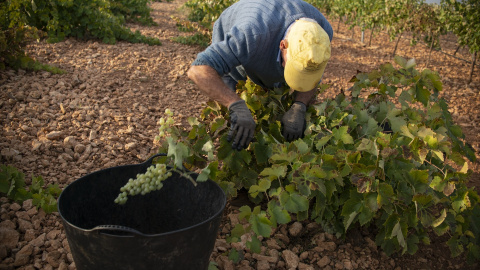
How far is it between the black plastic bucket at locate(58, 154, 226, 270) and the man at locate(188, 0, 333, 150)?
566 mm

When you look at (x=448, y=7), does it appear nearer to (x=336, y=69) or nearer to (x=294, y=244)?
(x=336, y=69)

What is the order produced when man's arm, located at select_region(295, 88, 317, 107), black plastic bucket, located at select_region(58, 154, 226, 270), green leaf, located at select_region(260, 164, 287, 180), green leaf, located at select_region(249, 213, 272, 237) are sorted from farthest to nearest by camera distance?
man's arm, located at select_region(295, 88, 317, 107)
green leaf, located at select_region(260, 164, 287, 180)
green leaf, located at select_region(249, 213, 272, 237)
black plastic bucket, located at select_region(58, 154, 226, 270)

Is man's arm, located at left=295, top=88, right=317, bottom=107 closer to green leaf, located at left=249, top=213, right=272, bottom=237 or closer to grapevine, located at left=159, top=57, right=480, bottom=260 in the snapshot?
grapevine, located at left=159, top=57, right=480, bottom=260

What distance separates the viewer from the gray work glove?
99.7 inches

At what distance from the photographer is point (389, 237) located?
6.74 feet

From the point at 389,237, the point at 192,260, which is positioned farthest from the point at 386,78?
the point at 192,260

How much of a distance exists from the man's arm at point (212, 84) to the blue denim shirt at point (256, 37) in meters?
0.04

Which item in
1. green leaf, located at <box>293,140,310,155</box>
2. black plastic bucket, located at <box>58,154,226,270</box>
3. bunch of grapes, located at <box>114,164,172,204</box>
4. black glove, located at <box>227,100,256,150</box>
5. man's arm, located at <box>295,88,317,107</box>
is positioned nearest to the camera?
black plastic bucket, located at <box>58,154,226,270</box>

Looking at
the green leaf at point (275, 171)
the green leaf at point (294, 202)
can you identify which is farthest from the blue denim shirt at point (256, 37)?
the green leaf at point (294, 202)

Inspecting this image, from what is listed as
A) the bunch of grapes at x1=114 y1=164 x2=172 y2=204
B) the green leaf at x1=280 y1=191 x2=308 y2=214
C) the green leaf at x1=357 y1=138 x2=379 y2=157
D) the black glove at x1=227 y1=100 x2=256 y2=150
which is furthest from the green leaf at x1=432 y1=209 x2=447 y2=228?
the bunch of grapes at x1=114 y1=164 x2=172 y2=204

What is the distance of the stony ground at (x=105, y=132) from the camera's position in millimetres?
2143

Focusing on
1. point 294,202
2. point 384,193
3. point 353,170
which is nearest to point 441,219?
point 384,193

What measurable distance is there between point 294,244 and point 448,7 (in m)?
6.25

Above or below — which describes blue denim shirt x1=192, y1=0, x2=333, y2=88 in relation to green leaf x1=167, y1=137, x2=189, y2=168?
above
